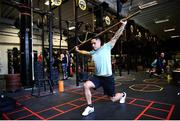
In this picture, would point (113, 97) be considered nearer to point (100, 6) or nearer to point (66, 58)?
point (66, 58)

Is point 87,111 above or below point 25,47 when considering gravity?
below

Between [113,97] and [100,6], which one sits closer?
[113,97]

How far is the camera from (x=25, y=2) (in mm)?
6723

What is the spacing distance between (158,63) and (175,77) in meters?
2.59

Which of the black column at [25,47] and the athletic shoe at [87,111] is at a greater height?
the black column at [25,47]

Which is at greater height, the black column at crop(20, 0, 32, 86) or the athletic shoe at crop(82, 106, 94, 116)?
the black column at crop(20, 0, 32, 86)

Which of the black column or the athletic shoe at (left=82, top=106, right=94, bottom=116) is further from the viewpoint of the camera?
the black column

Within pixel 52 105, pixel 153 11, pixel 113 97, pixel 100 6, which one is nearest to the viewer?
pixel 113 97

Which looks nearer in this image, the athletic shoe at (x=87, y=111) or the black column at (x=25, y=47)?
the athletic shoe at (x=87, y=111)

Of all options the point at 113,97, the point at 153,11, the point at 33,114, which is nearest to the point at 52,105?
the point at 33,114

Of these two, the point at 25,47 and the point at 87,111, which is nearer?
the point at 87,111

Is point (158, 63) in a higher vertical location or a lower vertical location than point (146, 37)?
lower

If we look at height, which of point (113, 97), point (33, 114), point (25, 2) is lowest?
point (33, 114)

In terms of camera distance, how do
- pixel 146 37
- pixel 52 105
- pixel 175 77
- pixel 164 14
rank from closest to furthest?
pixel 52 105 < pixel 175 77 < pixel 164 14 < pixel 146 37
